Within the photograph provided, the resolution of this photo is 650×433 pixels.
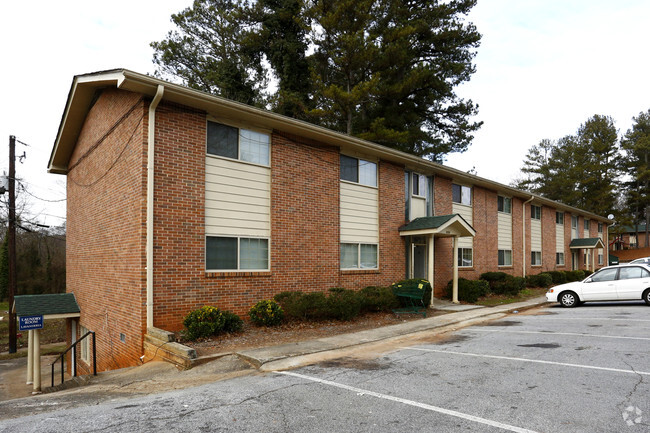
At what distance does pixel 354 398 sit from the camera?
5422 mm

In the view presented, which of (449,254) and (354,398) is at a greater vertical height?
(449,254)

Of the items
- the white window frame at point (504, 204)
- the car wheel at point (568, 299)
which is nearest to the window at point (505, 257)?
the white window frame at point (504, 204)

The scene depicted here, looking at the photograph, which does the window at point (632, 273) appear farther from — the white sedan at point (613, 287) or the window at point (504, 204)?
the window at point (504, 204)

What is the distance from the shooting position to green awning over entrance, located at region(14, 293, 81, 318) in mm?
12430

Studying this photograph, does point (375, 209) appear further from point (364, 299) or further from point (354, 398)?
point (354, 398)

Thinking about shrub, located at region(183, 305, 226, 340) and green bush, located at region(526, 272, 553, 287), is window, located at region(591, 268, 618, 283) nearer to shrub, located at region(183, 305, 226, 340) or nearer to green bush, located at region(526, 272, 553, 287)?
green bush, located at region(526, 272, 553, 287)

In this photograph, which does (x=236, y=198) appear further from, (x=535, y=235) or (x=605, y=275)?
(x=535, y=235)

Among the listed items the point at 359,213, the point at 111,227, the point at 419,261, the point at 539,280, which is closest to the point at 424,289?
the point at 359,213

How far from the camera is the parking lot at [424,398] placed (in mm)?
4496

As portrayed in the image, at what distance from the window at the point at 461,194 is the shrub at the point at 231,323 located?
12953 millimetres

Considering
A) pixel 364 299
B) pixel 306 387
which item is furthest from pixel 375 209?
pixel 306 387

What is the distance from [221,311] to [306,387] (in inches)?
177

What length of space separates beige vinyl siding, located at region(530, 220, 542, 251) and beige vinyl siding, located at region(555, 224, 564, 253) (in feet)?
10.7

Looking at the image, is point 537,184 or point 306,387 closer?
point 306,387
